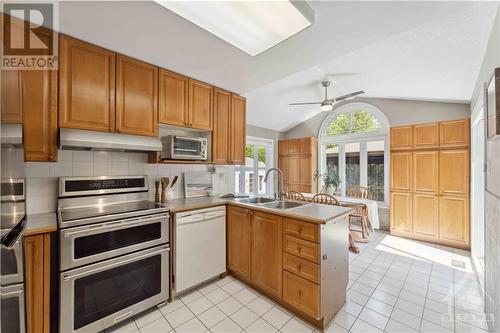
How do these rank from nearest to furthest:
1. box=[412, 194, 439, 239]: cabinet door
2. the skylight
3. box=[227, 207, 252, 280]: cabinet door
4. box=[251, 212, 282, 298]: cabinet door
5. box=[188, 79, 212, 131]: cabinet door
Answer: the skylight
box=[251, 212, 282, 298]: cabinet door
box=[227, 207, 252, 280]: cabinet door
box=[188, 79, 212, 131]: cabinet door
box=[412, 194, 439, 239]: cabinet door

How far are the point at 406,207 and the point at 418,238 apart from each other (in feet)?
1.82

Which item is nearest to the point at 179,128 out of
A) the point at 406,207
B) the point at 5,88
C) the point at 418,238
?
the point at 5,88

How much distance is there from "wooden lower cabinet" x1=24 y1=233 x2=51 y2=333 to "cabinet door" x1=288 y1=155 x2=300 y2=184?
16.5ft

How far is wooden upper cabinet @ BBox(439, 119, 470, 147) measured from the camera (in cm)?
338

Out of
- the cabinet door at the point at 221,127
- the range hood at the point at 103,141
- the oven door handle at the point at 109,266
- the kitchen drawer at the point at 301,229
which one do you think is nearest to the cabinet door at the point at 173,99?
the range hood at the point at 103,141

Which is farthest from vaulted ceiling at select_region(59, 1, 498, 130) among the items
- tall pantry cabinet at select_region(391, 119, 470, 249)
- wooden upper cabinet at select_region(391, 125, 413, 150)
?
wooden upper cabinet at select_region(391, 125, 413, 150)

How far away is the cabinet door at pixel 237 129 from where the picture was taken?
301 cm

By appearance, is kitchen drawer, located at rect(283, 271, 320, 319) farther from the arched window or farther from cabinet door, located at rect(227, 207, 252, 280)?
the arched window

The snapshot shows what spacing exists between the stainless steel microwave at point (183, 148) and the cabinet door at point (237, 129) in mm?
539

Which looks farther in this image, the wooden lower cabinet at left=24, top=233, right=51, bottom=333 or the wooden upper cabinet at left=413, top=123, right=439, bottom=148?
the wooden upper cabinet at left=413, top=123, right=439, bottom=148

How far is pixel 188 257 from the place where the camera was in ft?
7.09

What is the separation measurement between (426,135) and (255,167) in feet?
11.8

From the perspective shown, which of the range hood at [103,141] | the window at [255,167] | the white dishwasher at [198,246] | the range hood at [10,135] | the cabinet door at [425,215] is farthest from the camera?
the window at [255,167]

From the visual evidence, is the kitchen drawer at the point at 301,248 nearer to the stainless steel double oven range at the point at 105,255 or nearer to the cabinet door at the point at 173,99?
the stainless steel double oven range at the point at 105,255
